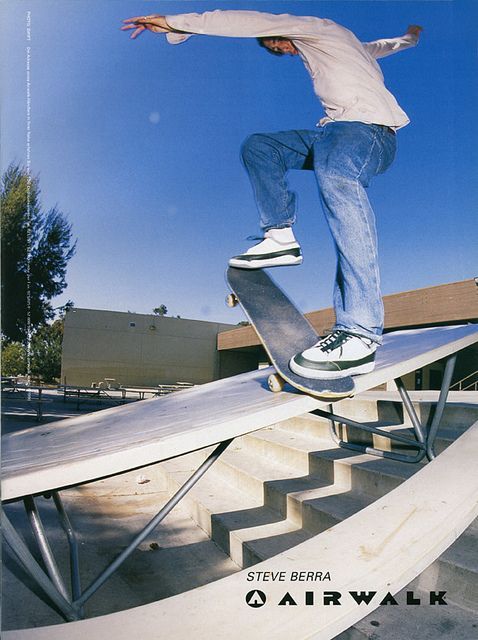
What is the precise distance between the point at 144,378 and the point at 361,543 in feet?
51.9

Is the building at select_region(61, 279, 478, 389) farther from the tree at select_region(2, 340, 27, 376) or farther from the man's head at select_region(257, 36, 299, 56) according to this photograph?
the tree at select_region(2, 340, 27, 376)

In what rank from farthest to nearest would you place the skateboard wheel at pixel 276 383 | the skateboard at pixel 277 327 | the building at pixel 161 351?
the building at pixel 161 351
the skateboard wheel at pixel 276 383
the skateboard at pixel 277 327

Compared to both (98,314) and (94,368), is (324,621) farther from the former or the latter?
(98,314)

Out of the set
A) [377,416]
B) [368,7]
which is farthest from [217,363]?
[368,7]

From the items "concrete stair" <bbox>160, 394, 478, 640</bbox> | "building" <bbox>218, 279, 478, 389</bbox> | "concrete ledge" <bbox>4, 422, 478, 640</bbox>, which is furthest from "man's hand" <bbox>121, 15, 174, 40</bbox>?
"building" <bbox>218, 279, 478, 389</bbox>

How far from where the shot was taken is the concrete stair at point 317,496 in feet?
3.77

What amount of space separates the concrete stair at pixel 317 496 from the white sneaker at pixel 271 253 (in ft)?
3.48

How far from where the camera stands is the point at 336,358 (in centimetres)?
142

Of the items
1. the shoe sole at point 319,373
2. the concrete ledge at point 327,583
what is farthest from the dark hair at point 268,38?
the concrete ledge at point 327,583

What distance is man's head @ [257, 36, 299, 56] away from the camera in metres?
1.83

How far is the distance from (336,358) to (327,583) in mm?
723

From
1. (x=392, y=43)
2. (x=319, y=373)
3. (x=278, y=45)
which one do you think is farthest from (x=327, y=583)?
(x=392, y=43)

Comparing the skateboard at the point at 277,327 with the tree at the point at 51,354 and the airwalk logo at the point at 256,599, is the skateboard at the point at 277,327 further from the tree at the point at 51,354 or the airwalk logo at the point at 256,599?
the tree at the point at 51,354

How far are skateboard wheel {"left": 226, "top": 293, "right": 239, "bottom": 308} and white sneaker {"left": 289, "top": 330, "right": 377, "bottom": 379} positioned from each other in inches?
15.7
